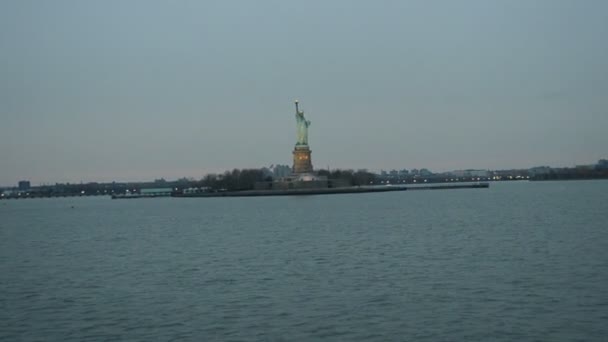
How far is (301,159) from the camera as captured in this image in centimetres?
9294

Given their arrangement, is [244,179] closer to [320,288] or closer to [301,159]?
[301,159]

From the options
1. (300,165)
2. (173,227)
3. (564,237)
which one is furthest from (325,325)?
(300,165)

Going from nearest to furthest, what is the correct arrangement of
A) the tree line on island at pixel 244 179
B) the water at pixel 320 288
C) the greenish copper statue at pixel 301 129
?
1. the water at pixel 320 288
2. the greenish copper statue at pixel 301 129
3. the tree line on island at pixel 244 179

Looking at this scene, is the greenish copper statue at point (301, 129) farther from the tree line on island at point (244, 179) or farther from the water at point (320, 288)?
the water at point (320, 288)

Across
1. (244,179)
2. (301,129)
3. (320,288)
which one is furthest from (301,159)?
(320,288)

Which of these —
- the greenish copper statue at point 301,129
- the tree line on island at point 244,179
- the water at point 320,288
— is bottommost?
the water at point 320,288

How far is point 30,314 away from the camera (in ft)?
49.4

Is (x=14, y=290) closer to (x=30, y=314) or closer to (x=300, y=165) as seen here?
(x=30, y=314)

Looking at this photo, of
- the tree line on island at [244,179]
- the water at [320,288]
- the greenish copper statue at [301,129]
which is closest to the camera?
the water at [320,288]

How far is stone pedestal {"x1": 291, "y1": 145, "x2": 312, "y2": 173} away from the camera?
Result: 9181 centimetres

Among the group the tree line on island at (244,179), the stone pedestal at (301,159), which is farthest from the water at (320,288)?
the tree line on island at (244,179)

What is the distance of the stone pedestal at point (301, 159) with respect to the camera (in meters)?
91.8

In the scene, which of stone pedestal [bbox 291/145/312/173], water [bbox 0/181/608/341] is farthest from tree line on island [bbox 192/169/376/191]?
water [bbox 0/181/608/341]

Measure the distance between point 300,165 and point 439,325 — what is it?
8090cm
